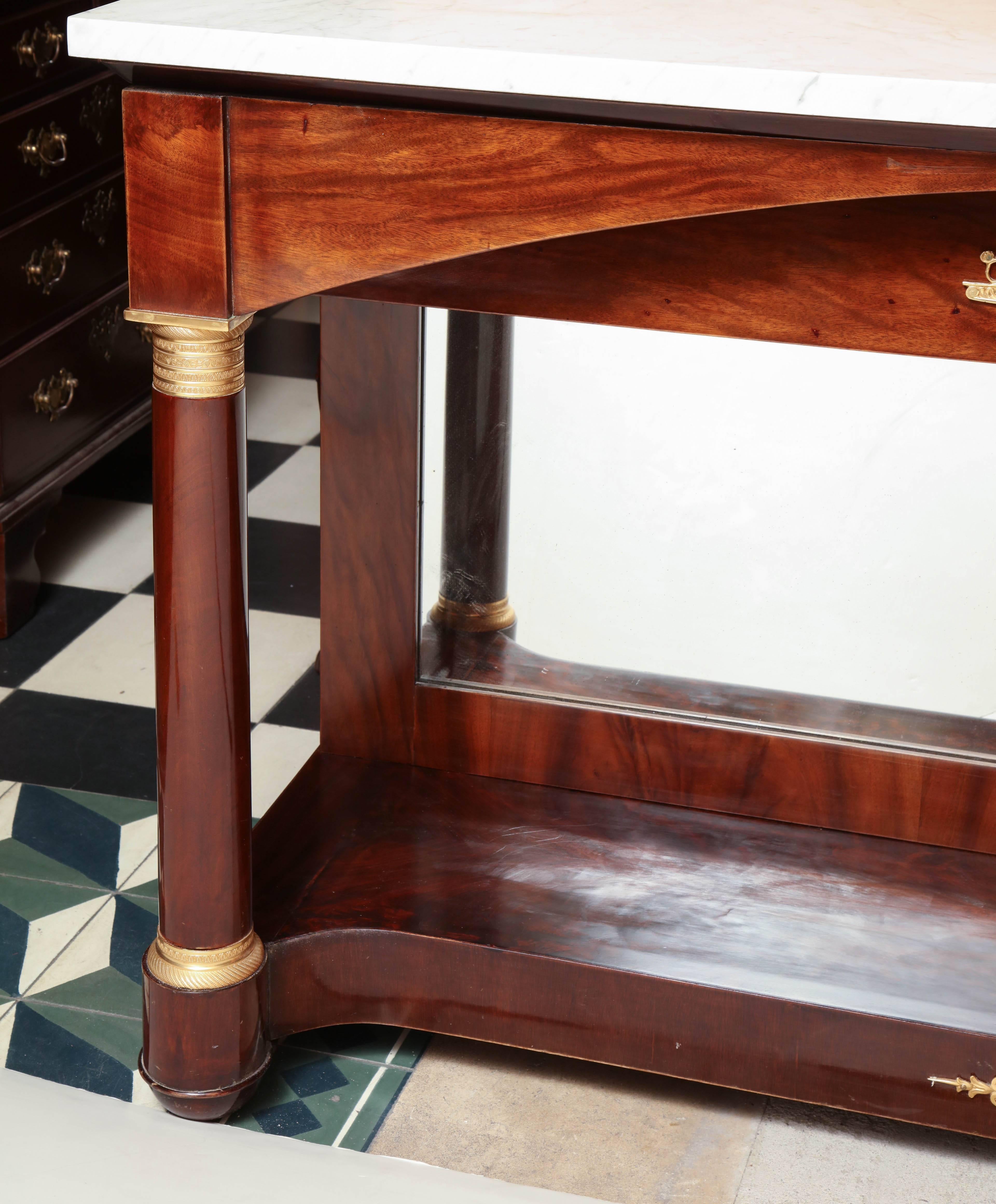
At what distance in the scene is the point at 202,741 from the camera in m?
1.29

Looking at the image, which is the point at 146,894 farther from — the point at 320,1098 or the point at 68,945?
the point at 320,1098

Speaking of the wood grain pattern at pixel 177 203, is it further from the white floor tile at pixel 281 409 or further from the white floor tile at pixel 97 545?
the white floor tile at pixel 281 409

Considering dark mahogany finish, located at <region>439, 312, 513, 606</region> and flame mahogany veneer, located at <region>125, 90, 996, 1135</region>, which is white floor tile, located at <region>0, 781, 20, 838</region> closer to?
flame mahogany veneer, located at <region>125, 90, 996, 1135</region>

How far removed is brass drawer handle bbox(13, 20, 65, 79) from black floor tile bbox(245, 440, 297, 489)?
861 millimetres

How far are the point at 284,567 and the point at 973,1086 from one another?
164cm

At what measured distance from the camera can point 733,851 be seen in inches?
64.1

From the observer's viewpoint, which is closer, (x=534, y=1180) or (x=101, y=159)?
(x=534, y=1180)

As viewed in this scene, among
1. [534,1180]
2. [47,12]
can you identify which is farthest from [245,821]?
[47,12]

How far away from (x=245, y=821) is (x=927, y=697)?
781mm

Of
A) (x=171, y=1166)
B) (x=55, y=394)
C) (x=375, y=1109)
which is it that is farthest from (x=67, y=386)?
(x=171, y=1166)

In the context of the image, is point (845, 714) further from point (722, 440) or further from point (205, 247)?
point (205, 247)

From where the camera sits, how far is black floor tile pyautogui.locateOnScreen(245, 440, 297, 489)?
3.00m

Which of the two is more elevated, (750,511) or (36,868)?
(750,511)

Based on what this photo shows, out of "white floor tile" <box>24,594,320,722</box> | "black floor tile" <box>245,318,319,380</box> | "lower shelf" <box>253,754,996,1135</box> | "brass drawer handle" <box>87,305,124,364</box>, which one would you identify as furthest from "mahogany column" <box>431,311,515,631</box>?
"black floor tile" <box>245,318,319,380</box>
